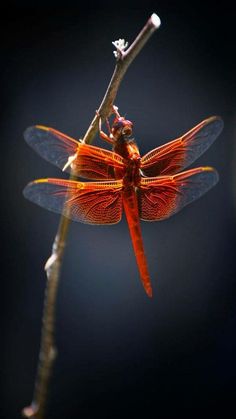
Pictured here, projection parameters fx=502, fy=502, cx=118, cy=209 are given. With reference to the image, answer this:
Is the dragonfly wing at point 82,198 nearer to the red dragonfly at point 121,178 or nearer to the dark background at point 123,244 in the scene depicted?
Result: the red dragonfly at point 121,178

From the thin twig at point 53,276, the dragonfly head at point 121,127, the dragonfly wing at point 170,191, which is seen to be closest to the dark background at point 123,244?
the dragonfly wing at point 170,191

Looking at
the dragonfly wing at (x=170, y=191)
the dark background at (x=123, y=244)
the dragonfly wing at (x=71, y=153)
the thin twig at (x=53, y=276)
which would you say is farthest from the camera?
the dark background at (x=123, y=244)

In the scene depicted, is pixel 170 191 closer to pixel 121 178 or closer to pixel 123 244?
pixel 121 178

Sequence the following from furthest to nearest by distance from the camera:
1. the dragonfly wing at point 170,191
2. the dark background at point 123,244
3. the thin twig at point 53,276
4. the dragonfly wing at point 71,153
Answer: the dark background at point 123,244 < the dragonfly wing at point 170,191 < the dragonfly wing at point 71,153 < the thin twig at point 53,276

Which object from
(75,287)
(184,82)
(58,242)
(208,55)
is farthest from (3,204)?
(58,242)

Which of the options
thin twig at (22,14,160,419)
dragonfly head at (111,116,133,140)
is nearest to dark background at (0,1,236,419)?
dragonfly head at (111,116,133,140)

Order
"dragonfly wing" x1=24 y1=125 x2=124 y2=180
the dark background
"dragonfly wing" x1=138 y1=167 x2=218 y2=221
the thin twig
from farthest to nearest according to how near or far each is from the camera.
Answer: the dark background
"dragonfly wing" x1=138 y1=167 x2=218 y2=221
"dragonfly wing" x1=24 y1=125 x2=124 y2=180
the thin twig

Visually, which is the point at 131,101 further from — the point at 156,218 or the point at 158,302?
the point at 156,218

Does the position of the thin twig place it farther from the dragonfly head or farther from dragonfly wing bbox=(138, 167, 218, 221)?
dragonfly wing bbox=(138, 167, 218, 221)
